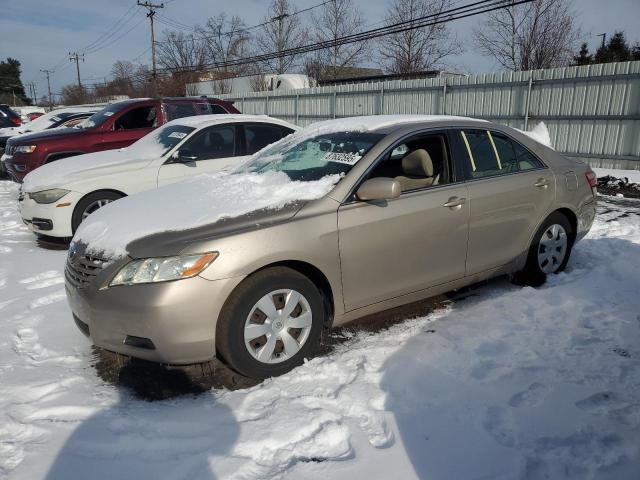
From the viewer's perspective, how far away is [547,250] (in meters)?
4.60

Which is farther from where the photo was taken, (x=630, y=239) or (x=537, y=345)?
(x=630, y=239)

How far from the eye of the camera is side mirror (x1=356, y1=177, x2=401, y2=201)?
10.7 feet

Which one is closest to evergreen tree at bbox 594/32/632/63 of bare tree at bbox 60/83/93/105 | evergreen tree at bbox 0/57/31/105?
bare tree at bbox 60/83/93/105

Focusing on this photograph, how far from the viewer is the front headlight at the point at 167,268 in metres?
2.79

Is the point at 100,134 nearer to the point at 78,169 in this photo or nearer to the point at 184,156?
the point at 78,169

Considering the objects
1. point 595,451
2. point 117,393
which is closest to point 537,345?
point 595,451

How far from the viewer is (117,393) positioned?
3010 mm

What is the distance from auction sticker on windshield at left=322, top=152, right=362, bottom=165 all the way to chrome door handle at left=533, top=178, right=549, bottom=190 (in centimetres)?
178

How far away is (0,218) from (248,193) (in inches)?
253

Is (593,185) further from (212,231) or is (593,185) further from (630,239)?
(212,231)

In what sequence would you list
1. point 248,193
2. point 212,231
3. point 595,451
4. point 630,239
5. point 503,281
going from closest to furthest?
point 595,451 < point 212,231 < point 248,193 < point 503,281 < point 630,239

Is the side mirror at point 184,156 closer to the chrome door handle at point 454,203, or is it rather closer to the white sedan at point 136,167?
the white sedan at point 136,167

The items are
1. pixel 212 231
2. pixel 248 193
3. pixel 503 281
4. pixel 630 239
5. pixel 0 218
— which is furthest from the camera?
pixel 0 218

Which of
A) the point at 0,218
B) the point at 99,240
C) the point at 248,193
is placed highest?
the point at 248,193
